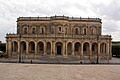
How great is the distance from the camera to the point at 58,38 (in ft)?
190

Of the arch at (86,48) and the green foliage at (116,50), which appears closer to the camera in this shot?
the arch at (86,48)

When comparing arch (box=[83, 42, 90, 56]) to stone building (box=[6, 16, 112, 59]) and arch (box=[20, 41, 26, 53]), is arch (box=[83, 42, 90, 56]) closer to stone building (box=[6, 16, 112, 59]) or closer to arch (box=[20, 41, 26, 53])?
stone building (box=[6, 16, 112, 59])

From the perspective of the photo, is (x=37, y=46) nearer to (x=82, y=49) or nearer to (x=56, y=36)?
(x=56, y=36)

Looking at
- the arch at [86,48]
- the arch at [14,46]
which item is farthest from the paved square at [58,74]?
the arch at [14,46]

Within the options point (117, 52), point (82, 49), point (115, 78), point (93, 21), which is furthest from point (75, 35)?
point (115, 78)

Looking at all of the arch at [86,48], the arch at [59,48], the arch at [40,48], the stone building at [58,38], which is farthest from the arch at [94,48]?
the arch at [40,48]

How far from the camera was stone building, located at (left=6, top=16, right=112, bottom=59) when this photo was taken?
58.3m

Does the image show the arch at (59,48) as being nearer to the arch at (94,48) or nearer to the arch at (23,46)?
the arch at (94,48)

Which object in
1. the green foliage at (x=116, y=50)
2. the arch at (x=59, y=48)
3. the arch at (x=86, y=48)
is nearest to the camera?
the arch at (x=59, y=48)

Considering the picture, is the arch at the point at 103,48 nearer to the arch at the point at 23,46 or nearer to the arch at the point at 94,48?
the arch at the point at 94,48

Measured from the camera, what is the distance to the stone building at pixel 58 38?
191 feet

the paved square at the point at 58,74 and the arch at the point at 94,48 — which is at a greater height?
the arch at the point at 94,48

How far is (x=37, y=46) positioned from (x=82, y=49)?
11525 millimetres

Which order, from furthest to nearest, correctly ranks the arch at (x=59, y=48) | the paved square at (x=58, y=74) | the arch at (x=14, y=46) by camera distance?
the arch at (x=14, y=46) < the arch at (x=59, y=48) < the paved square at (x=58, y=74)
